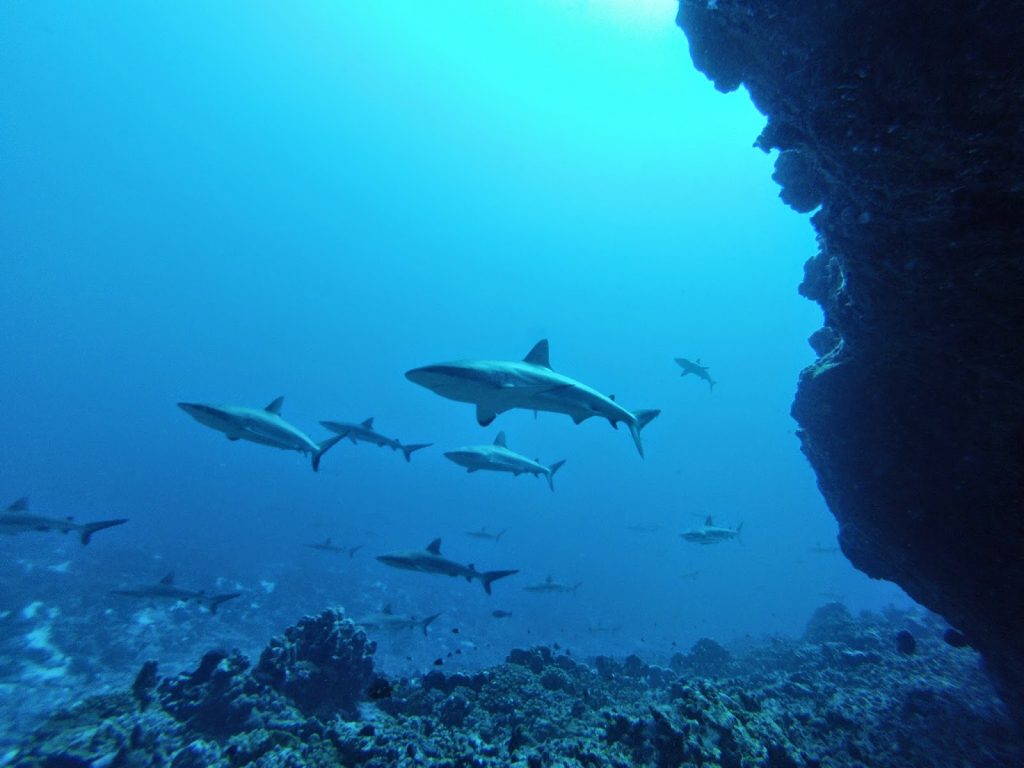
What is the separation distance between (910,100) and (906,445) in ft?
19.6

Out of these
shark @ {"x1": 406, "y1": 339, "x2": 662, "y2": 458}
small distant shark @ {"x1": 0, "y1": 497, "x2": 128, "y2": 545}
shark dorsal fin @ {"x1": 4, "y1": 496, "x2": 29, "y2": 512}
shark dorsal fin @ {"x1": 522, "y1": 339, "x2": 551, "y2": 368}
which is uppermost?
shark dorsal fin @ {"x1": 522, "y1": 339, "x2": 551, "y2": 368}

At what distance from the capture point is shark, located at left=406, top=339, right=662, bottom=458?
259 inches

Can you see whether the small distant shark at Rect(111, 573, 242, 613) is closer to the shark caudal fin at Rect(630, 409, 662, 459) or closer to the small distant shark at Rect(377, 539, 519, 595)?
the small distant shark at Rect(377, 539, 519, 595)

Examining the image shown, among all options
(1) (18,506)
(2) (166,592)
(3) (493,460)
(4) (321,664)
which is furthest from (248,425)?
(1) (18,506)

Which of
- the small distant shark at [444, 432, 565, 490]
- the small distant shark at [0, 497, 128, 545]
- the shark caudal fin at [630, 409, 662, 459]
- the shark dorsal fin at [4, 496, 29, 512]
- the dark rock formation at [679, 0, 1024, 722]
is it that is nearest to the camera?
the dark rock formation at [679, 0, 1024, 722]

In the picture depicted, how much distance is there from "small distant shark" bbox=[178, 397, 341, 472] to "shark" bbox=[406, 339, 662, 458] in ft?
12.9

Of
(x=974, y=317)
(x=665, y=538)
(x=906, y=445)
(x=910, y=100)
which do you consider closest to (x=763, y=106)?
(x=910, y=100)

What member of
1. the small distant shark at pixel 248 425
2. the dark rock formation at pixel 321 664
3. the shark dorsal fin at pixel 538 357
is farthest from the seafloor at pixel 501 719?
the shark dorsal fin at pixel 538 357

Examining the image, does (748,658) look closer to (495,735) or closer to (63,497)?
(495,735)

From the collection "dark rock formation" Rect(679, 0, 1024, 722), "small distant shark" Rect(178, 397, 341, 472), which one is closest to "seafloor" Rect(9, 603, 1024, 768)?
"dark rock formation" Rect(679, 0, 1024, 722)

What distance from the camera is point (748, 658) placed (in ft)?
71.8

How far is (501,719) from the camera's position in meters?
9.84

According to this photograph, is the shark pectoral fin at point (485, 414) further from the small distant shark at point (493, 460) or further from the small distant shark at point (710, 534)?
the small distant shark at point (710, 534)

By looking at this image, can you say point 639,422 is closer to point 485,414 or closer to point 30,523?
point 485,414
